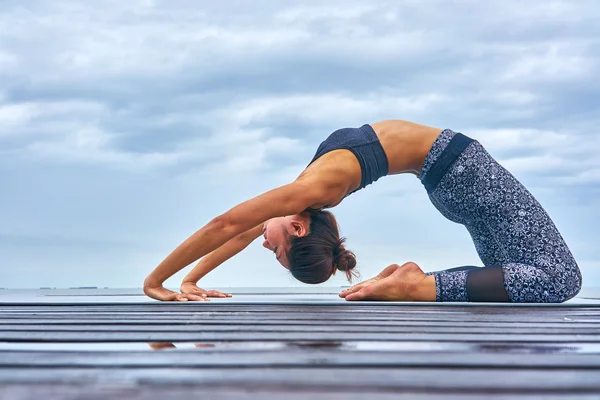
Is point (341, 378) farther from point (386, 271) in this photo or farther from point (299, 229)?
point (386, 271)

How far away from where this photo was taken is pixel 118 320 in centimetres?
224

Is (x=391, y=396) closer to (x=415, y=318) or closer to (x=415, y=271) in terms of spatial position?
(x=415, y=318)

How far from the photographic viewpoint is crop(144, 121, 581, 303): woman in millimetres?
3441

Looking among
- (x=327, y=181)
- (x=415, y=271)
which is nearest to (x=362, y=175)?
(x=327, y=181)

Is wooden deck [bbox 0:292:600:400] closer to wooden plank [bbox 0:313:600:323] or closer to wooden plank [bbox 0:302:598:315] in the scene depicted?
wooden plank [bbox 0:313:600:323]

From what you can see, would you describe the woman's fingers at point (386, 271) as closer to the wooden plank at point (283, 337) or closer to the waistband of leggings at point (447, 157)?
the waistband of leggings at point (447, 157)

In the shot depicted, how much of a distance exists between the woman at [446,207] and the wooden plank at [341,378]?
85.6 inches

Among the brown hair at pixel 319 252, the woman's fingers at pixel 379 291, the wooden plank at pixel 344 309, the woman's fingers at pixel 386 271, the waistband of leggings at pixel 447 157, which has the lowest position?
the wooden plank at pixel 344 309

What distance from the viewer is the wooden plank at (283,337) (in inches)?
61.7

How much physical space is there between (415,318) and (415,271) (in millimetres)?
1406

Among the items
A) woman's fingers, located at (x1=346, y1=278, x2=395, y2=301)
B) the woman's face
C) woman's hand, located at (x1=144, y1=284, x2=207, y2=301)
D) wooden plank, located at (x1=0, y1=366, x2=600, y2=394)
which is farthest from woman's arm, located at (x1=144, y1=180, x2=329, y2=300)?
wooden plank, located at (x1=0, y1=366, x2=600, y2=394)

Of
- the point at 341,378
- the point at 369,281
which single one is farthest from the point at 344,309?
the point at 341,378

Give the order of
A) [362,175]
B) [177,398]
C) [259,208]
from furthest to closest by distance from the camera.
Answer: [362,175] < [259,208] < [177,398]

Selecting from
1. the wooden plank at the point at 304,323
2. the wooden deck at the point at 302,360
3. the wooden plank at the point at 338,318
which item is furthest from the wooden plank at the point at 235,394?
the wooden plank at the point at 338,318
